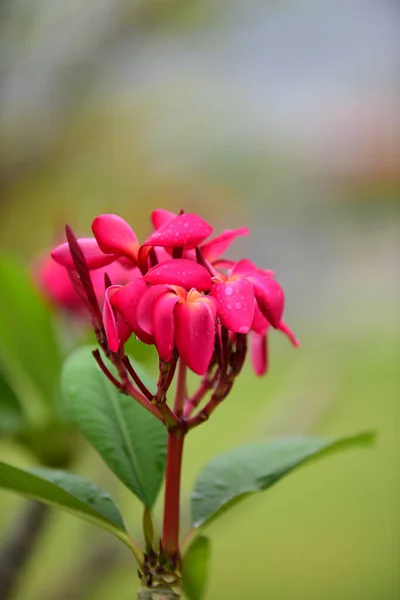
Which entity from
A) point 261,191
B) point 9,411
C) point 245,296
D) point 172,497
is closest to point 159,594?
point 172,497

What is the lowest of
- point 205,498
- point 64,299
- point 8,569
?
point 8,569

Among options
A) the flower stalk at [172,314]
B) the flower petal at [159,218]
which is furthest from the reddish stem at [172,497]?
the flower petal at [159,218]

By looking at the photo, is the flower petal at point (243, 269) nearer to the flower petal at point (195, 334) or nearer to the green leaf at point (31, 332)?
the flower petal at point (195, 334)

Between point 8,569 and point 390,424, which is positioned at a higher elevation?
point 8,569

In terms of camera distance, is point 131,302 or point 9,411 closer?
point 131,302

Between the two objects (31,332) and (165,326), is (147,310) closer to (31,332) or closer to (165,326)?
(165,326)

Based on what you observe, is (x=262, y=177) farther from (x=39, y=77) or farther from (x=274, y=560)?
(x=274, y=560)

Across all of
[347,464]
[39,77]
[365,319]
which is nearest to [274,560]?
[347,464]
